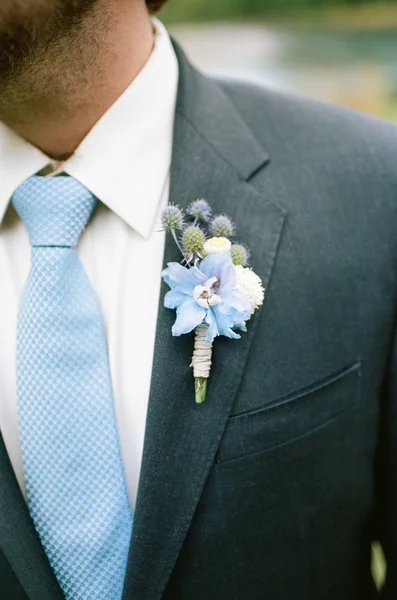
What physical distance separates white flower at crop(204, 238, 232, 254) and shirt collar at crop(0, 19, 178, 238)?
0.17 metres

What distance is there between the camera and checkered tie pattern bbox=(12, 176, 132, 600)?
3.38 ft

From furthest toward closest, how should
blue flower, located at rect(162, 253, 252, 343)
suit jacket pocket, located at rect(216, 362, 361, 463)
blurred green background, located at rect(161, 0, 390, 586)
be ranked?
blurred green background, located at rect(161, 0, 390, 586) → suit jacket pocket, located at rect(216, 362, 361, 463) → blue flower, located at rect(162, 253, 252, 343)

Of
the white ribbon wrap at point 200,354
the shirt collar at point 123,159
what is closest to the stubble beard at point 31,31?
the shirt collar at point 123,159

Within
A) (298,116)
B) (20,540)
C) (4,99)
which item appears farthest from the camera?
(298,116)

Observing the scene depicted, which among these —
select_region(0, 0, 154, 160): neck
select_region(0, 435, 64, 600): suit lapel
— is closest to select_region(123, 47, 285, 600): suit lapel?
select_region(0, 435, 64, 600): suit lapel

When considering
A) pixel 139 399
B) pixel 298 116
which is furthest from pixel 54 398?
pixel 298 116

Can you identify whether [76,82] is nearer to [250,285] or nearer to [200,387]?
[250,285]

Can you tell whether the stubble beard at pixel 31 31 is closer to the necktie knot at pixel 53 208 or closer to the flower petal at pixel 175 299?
the necktie knot at pixel 53 208

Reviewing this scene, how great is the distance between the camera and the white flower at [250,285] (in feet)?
3.34

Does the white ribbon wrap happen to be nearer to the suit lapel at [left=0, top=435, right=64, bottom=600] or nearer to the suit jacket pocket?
the suit jacket pocket

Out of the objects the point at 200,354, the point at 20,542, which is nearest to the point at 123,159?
the point at 200,354

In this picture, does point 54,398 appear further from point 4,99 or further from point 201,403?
point 4,99

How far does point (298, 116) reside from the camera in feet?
4.24

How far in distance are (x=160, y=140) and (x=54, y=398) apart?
55 cm
